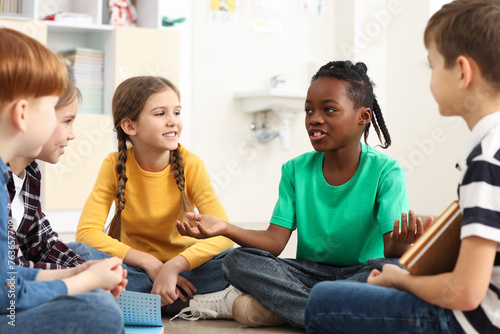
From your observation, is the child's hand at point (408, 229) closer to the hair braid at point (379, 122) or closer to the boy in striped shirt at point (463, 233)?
the boy in striped shirt at point (463, 233)

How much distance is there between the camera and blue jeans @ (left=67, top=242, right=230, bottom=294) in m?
1.60

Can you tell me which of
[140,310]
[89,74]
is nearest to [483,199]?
[140,310]

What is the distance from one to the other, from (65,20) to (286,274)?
215 cm

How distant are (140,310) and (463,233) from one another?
789mm

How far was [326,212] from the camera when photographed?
5.23ft

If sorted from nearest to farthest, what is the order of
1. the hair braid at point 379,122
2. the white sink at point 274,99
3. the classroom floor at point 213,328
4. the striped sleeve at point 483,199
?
the striped sleeve at point 483,199, the classroom floor at point 213,328, the hair braid at point 379,122, the white sink at point 274,99

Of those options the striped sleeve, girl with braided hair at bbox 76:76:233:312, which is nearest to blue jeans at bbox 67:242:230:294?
girl with braided hair at bbox 76:76:233:312

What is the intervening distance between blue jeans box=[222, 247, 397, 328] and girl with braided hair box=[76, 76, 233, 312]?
169 millimetres

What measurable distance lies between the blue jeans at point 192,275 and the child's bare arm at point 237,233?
20cm

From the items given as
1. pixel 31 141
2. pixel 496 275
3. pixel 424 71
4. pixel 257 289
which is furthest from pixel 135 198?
pixel 424 71

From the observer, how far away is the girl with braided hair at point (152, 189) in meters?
1.71

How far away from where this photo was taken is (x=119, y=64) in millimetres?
3152

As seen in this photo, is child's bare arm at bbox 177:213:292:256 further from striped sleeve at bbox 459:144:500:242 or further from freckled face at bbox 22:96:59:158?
striped sleeve at bbox 459:144:500:242

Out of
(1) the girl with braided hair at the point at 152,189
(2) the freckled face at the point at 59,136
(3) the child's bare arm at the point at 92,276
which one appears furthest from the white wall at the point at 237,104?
(3) the child's bare arm at the point at 92,276
